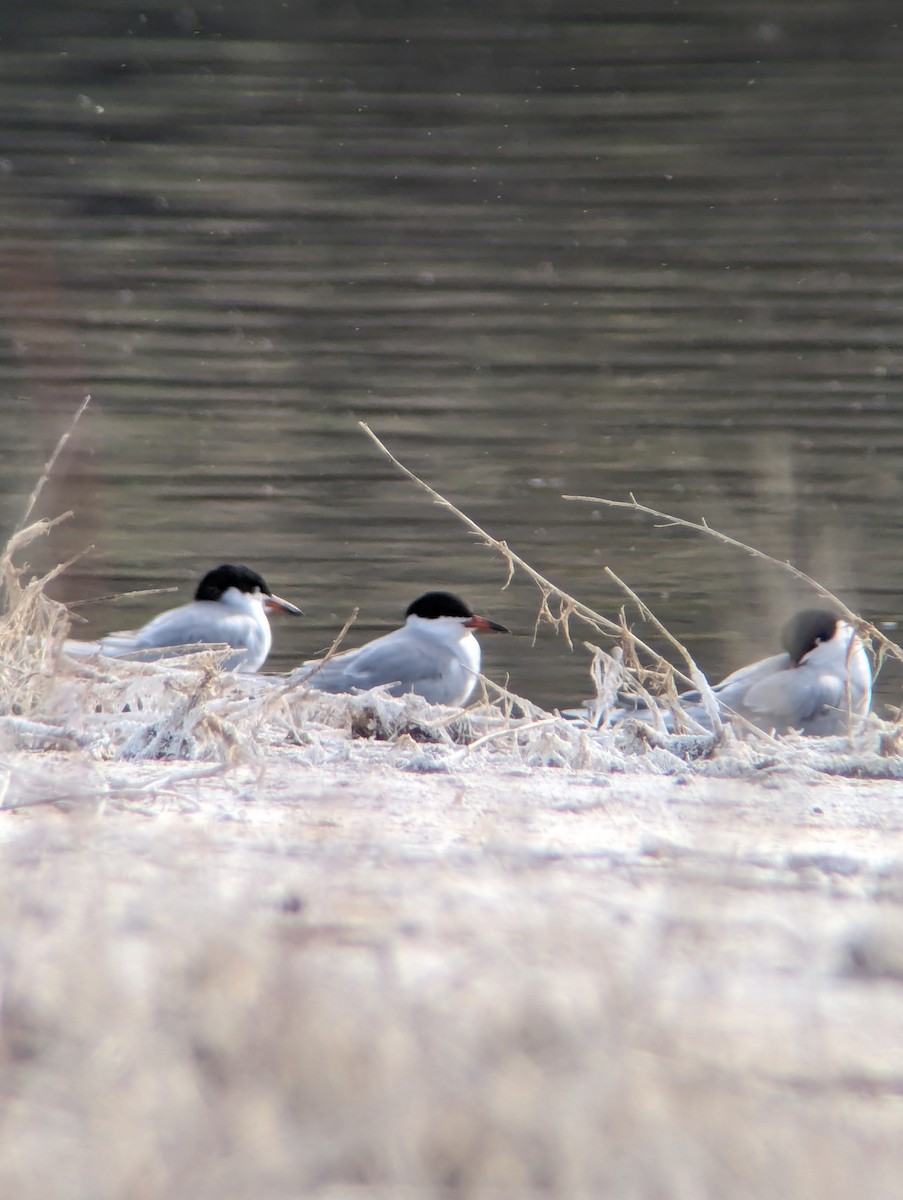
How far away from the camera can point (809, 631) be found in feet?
17.9

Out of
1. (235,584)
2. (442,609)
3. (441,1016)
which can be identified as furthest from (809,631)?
(441,1016)

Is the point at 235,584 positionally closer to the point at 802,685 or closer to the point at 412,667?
the point at 412,667

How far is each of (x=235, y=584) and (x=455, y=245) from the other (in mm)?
3775

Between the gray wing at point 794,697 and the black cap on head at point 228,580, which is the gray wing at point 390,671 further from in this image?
the black cap on head at point 228,580

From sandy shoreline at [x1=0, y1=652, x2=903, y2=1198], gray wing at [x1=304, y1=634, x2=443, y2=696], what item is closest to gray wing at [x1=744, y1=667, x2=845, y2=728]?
gray wing at [x1=304, y1=634, x2=443, y2=696]

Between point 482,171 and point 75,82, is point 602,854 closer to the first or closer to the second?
point 482,171

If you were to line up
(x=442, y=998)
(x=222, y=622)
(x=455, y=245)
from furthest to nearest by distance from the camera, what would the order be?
(x=455, y=245), (x=222, y=622), (x=442, y=998)

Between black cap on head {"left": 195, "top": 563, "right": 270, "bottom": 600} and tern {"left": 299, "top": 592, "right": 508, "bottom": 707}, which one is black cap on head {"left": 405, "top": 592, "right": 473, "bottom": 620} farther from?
black cap on head {"left": 195, "top": 563, "right": 270, "bottom": 600}

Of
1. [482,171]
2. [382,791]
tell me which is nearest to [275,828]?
[382,791]

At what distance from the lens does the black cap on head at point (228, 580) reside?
6492 mm

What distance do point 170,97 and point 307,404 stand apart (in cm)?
239

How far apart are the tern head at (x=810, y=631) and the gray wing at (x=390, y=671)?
4.00 feet

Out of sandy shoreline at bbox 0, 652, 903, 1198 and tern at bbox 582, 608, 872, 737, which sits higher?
sandy shoreline at bbox 0, 652, 903, 1198

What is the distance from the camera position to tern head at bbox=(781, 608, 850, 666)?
17.6 ft
